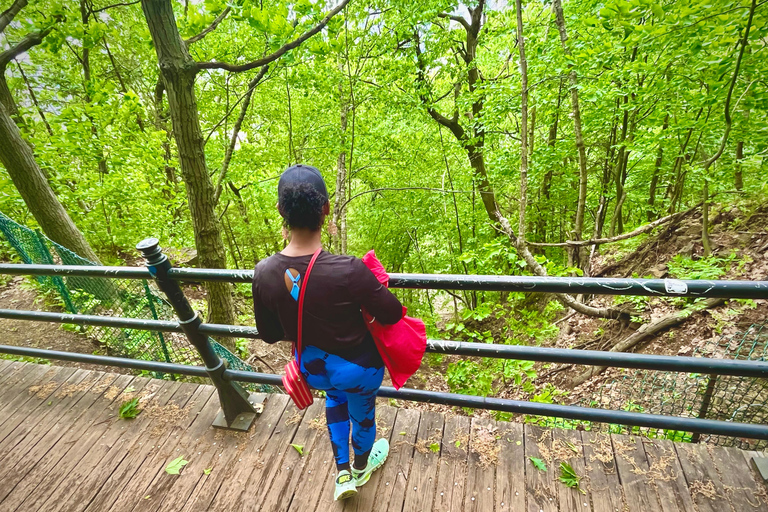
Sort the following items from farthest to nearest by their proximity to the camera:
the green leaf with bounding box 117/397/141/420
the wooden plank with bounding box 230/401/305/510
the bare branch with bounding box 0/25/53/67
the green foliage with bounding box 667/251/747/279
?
1. the bare branch with bounding box 0/25/53/67
2. the green foliage with bounding box 667/251/747/279
3. the green leaf with bounding box 117/397/141/420
4. the wooden plank with bounding box 230/401/305/510

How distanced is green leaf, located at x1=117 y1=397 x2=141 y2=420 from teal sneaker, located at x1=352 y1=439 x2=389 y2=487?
1.79 metres

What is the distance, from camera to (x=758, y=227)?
5.33 metres

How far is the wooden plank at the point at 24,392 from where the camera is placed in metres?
2.69

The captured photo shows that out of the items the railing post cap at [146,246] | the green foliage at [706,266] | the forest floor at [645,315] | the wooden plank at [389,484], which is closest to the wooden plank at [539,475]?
the wooden plank at [389,484]

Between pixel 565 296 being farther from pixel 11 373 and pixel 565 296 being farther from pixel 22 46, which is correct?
pixel 22 46

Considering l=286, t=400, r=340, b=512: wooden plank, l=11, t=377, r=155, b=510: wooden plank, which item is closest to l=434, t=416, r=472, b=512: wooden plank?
l=286, t=400, r=340, b=512: wooden plank

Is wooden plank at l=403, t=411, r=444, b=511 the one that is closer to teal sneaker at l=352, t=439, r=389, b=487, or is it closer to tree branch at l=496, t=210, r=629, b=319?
teal sneaker at l=352, t=439, r=389, b=487

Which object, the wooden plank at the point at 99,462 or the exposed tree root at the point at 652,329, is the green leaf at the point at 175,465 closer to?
the wooden plank at the point at 99,462

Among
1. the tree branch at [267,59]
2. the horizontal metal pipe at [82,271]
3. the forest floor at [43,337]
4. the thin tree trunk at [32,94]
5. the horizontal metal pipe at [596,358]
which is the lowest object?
the forest floor at [43,337]

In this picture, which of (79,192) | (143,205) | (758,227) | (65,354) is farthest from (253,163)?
(758,227)

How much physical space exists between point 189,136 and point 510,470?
5119mm

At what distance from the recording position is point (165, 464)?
2230 millimetres

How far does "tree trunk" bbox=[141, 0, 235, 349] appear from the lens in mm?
4027

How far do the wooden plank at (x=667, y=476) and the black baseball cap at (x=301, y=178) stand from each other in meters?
2.30
